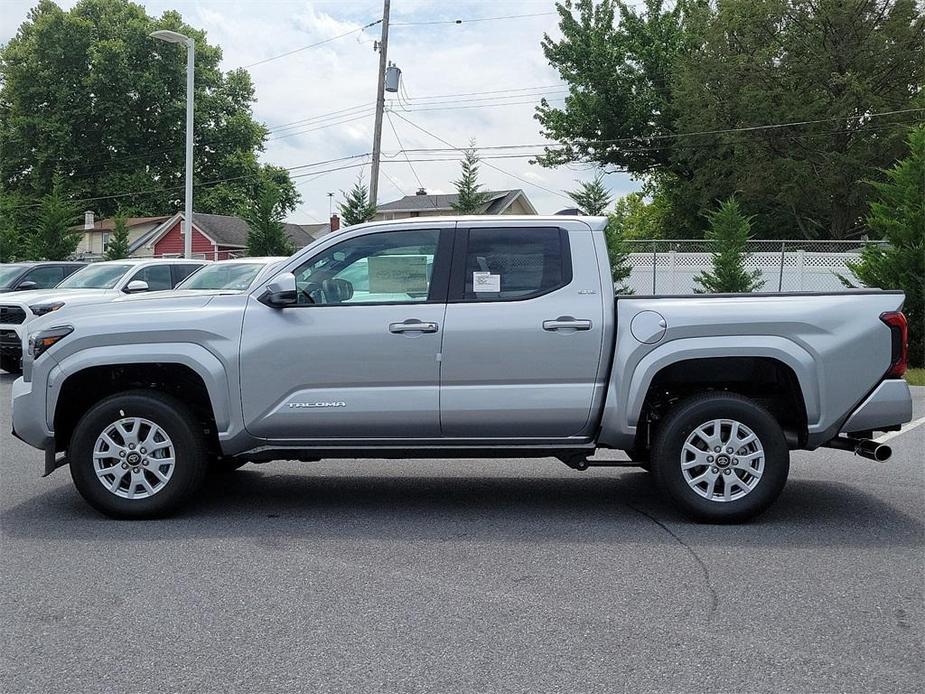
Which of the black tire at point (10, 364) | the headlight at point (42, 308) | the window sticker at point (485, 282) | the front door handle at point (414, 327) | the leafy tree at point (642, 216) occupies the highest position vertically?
the leafy tree at point (642, 216)

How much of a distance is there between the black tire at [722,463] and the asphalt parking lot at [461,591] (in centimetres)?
13

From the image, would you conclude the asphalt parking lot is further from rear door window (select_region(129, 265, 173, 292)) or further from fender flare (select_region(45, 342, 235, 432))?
rear door window (select_region(129, 265, 173, 292))

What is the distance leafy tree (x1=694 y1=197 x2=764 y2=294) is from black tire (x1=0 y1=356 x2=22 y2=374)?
17015mm

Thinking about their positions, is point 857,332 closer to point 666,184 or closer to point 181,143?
point 666,184

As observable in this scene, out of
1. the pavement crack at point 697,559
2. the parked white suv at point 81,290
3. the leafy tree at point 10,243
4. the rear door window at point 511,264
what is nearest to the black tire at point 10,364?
the parked white suv at point 81,290

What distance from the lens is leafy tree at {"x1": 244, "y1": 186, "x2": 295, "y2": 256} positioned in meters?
29.5

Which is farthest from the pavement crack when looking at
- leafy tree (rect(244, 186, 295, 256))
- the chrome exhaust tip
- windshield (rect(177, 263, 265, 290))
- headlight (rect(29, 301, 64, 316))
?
leafy tree (rect(244, 186, 295, 256))

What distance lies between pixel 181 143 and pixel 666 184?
31607 millimetres

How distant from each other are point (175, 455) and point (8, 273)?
13866 millimetres

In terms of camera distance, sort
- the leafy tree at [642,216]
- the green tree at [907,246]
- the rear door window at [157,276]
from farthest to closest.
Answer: the leafy tree at [642,216] → the green tree at [907,246] → the rear door window at [157,276]

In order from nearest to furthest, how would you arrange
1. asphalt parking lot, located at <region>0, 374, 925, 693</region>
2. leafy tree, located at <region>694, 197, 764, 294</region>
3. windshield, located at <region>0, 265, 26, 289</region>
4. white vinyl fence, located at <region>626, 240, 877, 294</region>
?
asphalt parking lot, located at <region>0, 374, 925, 693</region> < windshield, located at <region>0, 265, 26, 289</region> < leafy tree, located at <region>694, 197, 764, 294</region> < white vinyl fence, located at <region>626, 240, 877, 294</region>

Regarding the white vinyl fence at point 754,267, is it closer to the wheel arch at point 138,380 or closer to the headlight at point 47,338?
the wheel arch at point 138,380

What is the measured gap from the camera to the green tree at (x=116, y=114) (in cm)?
5944

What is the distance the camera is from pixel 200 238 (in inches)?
2309
